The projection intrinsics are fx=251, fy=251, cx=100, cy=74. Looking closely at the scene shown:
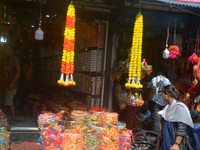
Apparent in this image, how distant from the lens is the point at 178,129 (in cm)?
334

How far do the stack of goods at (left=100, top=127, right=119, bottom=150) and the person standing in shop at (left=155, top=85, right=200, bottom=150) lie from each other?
755mm

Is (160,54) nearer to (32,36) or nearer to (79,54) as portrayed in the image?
(79,54)

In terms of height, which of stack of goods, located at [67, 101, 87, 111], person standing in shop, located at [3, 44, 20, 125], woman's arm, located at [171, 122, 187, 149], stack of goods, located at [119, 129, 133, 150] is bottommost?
stack of goods, located at [119, 129, 133, 150]

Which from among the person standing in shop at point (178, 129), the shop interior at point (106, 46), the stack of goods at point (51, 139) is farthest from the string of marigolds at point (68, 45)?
the person standing in shop at point (178, 129)

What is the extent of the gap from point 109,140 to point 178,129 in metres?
1.11

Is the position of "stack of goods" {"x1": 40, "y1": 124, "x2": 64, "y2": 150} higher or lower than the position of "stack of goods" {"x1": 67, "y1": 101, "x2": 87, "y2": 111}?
lower

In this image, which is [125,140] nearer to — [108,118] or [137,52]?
[108,118]

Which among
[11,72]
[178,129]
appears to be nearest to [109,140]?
[178,129]

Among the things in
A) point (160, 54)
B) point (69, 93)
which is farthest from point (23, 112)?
point (160, 54)

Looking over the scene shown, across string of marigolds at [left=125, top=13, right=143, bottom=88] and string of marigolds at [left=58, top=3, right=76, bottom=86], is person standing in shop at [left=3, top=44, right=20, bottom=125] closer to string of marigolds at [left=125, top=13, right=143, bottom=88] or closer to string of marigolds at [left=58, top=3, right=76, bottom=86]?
string of marigolds at [left=58, top=3, right=76, bottom=86]

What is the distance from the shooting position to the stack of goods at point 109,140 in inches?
154

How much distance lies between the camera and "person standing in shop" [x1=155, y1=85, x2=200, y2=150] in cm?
333

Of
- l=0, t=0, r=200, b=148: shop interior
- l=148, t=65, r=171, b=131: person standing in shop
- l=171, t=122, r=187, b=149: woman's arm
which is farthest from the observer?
l=148, t=65, r=171, b=131: person standing in shop

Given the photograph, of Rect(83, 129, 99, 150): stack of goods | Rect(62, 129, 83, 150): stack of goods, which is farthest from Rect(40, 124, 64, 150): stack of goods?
Rect(83, 129, 99, 150): stack of goods
